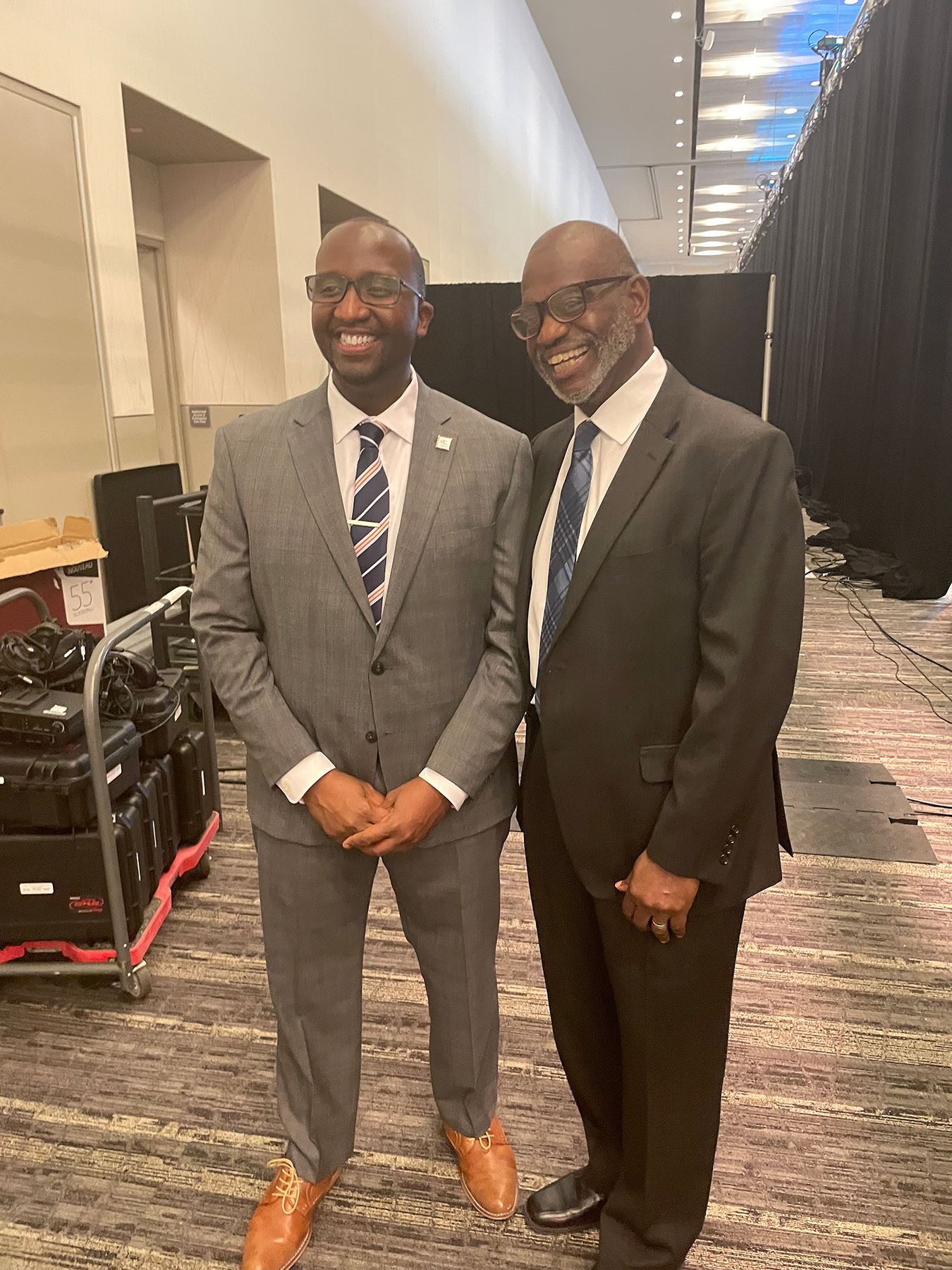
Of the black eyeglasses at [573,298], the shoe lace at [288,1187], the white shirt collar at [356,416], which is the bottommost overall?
the shoe lace at [288,1187]

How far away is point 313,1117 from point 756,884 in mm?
917

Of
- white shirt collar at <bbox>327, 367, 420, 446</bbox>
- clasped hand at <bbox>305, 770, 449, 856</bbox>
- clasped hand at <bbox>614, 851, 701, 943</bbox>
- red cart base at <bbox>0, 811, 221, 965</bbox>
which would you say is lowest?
red cart base at <bbox>0, 811, 221, 965</bbox>

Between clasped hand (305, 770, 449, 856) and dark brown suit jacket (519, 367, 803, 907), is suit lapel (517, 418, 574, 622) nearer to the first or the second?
dark brown suit jacket (519, 367, 803, 907)

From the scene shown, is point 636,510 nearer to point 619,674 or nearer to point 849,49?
point 619,674

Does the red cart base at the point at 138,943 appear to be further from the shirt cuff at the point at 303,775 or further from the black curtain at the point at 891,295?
the black curtain at the point at 891,295

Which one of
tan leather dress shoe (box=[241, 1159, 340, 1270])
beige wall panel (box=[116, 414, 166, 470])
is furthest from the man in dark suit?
beige wall panel (box=[116, 414, 166, 470])

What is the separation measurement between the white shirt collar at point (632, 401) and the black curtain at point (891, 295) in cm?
599

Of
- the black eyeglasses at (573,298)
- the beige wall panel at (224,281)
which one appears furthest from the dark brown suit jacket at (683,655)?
the beige wall panel at (224,281)

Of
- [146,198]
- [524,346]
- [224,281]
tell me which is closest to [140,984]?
[224,281]

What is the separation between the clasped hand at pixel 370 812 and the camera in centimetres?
138

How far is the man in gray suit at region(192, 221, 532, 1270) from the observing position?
135 centimetres

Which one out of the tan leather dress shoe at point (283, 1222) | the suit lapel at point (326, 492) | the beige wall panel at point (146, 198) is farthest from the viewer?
the beige wall panel at point (146, 198)

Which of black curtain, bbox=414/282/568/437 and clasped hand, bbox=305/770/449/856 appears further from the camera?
black curtain, bbox=414/282/568/437

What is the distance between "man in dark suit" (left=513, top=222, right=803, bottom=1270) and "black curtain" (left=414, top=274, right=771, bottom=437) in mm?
5205
